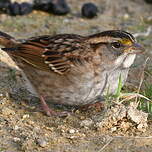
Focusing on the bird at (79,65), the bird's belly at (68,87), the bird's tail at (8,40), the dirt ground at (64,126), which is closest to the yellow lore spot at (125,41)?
the bird at (79,65)

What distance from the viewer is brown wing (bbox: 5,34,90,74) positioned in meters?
5.74

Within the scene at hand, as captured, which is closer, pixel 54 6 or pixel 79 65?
pixel 79 65

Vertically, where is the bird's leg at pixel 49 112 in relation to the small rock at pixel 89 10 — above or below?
below

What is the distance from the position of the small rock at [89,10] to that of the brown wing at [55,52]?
2.72 metres

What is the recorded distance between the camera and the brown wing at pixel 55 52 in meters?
5.74

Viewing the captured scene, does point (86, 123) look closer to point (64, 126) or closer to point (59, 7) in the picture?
point (64, 126)

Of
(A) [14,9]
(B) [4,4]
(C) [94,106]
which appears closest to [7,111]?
(C) [94,106]

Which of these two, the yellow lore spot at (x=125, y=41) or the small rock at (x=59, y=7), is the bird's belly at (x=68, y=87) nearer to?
the yellow lore spot at (x=125, y=41)

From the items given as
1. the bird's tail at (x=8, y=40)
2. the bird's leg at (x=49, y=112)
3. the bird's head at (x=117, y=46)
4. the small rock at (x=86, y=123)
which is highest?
the bird's head at (x=117, y=46)

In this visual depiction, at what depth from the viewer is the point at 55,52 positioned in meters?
5.94

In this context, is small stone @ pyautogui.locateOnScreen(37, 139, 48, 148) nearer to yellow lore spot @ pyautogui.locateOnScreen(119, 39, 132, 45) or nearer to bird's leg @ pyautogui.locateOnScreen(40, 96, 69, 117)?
bird's leg @ pyautogui.locateOnScreen(40, 96, 69, 117)

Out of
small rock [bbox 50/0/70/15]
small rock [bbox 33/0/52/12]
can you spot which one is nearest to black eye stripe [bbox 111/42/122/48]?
small rock [bbox 50/0/70/15]

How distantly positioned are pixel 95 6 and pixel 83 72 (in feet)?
11.5

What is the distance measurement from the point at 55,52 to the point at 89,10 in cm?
299
